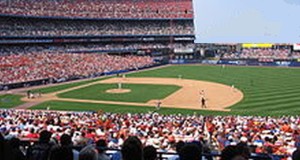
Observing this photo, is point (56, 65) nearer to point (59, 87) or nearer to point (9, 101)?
point (59, 87)

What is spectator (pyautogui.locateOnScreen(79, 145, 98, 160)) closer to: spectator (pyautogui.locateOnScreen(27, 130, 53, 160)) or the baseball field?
spectator (pyautogui.locateOnScreen(27, 130, 53, 160))

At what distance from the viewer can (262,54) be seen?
9281 cm

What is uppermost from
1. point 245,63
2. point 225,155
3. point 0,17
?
point 0,17

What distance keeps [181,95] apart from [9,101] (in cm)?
Answer: 1921

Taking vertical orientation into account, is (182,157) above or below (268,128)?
above

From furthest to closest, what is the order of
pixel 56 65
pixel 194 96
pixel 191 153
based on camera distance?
pixel 56 65 < pixel 194 96 < pixel 191 153

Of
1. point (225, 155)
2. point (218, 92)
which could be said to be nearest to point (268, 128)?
point (225, 155)

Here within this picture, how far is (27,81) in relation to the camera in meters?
54.1

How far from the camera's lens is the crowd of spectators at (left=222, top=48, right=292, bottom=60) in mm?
89219

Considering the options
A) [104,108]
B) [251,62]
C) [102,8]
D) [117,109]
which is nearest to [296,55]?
[251,62]

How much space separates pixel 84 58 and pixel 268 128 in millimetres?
57645

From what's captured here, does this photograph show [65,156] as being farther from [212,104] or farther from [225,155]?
[212,104]

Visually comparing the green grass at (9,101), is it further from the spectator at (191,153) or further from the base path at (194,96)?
the spectator at (191,153)

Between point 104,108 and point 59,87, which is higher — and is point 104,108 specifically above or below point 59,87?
below
